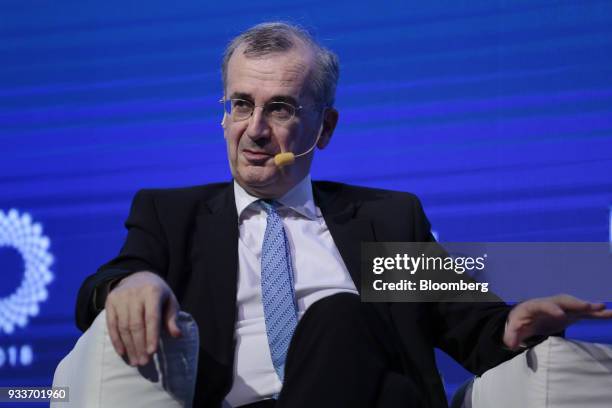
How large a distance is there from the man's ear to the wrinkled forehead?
14cm

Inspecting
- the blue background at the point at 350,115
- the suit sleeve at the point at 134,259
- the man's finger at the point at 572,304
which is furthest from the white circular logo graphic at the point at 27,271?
the man's finger at the point at 572,304

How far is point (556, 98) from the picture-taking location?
2445mm

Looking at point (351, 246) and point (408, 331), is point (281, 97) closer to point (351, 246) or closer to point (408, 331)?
point (351, 246)

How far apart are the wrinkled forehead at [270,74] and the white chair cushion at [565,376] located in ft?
2.73

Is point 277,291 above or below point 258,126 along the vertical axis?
below

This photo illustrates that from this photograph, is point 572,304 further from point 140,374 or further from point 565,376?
point 140,374

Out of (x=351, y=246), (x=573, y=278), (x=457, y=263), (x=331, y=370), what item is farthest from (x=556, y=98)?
(x=331, y=370)

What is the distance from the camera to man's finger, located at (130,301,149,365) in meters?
1.33

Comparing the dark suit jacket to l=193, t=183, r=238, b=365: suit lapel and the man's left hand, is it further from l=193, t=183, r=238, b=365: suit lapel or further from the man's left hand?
the man's left hand

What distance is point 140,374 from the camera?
138cm

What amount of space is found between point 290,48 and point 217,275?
Answer: 22.2 inches

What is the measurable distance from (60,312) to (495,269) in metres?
1.22

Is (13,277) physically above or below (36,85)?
below

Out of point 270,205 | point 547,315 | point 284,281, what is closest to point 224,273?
point 284,281
